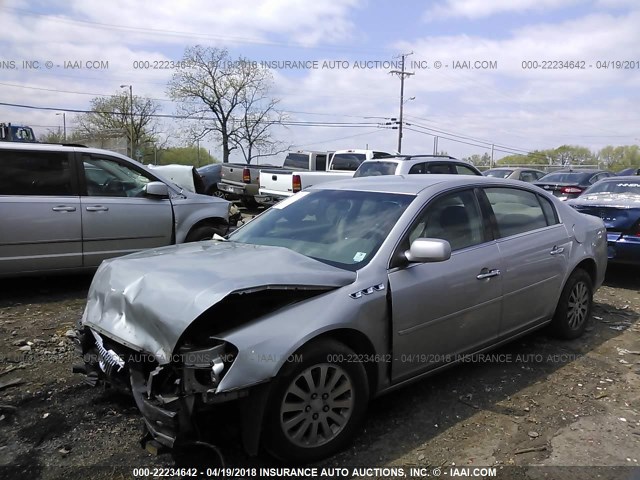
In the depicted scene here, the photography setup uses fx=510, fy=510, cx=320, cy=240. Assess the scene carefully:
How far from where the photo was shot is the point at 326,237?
3.61 metres

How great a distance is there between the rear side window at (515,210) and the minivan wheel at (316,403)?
1889 millimetres

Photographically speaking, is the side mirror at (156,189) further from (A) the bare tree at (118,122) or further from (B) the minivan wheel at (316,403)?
(A) the bare tree at (118,122)

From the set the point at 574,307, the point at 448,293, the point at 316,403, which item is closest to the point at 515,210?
the point at 574,307

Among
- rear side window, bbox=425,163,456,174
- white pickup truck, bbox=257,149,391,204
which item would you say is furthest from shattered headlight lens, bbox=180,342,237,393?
white pickup truck, bbox=257,149,391,204

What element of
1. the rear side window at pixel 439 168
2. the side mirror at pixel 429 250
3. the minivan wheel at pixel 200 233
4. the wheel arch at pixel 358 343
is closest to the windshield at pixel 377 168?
the rear side window at pixel 439 168

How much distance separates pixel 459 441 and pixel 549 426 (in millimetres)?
687

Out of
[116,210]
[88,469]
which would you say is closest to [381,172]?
[116,210]

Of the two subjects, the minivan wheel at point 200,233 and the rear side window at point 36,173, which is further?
the minivan wheel at point 200,233

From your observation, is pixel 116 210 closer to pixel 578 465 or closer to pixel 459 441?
pixel 459 441

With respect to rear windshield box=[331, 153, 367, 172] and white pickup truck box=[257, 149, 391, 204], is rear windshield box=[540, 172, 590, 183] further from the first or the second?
rear windshield box=[331, 153, 367, 172]

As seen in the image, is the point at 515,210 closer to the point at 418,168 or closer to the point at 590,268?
the point at 590,268

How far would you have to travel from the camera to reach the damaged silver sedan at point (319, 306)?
103 inches

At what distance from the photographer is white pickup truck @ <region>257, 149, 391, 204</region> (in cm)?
1330

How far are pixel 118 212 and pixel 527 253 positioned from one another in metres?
4.72
